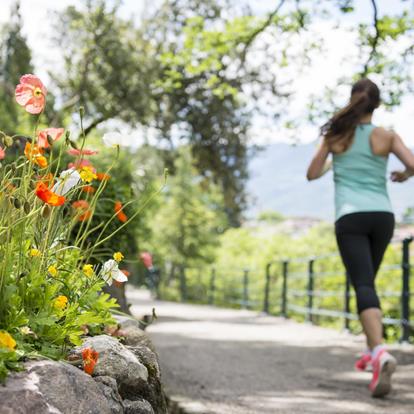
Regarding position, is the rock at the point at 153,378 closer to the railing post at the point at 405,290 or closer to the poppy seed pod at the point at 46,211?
the poppy seed pod at the point at 46,211

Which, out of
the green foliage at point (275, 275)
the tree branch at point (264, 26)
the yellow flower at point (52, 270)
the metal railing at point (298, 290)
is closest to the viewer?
Answer: the yellow flower at point (52, 270)

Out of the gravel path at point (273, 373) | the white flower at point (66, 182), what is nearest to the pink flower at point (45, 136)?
the white flower at point (66, 182)

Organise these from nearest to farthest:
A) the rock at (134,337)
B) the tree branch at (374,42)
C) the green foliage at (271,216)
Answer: the rock at (134,337) < the tree branch at (374,42) < the green foliage at (271,216)

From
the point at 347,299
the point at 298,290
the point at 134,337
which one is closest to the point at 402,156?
the point at 134,337

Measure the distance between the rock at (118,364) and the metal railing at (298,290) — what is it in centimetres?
585

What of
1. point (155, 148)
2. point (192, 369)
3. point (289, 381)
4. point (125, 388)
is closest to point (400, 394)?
point (289, 381)

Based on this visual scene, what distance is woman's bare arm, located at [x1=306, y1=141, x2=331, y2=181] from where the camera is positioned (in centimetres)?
486

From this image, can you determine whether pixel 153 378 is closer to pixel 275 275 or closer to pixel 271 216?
pixel 275 275

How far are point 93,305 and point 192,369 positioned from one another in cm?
352

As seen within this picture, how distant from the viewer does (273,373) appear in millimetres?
5871

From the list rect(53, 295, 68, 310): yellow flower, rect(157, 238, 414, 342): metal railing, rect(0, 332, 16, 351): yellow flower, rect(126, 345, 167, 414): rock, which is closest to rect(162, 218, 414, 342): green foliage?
rect(157, 238, 414, 342): metal railing

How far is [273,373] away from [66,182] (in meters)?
3.74

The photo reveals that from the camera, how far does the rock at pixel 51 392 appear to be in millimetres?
1708

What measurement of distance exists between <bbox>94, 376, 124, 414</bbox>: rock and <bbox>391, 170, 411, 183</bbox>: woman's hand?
10.4 ft
